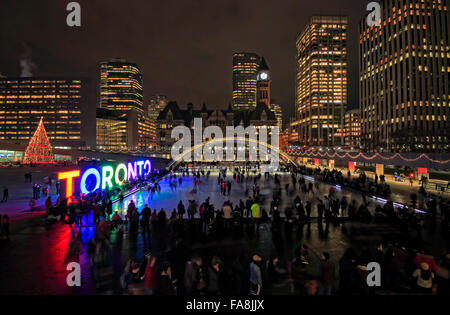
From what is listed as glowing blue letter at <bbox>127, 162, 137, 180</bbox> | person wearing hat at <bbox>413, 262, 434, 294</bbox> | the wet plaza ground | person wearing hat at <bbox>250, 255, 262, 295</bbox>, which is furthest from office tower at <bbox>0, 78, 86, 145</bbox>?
person wearing hat at <bbox>413, 262, 434, 294</bbox>

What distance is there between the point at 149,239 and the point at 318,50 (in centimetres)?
18126

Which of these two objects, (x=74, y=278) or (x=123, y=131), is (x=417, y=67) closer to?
(x=74, y=278)

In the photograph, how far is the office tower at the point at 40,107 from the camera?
12219 cm

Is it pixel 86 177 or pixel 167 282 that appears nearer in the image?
pixel 167 282

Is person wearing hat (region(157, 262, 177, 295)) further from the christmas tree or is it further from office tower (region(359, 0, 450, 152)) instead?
office tower (region(359, 0, 450, 152))

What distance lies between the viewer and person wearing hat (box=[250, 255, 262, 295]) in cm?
654

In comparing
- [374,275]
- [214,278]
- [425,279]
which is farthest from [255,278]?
[425,279]

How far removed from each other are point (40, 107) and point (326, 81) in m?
164

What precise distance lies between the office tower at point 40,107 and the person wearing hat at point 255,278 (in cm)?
13887

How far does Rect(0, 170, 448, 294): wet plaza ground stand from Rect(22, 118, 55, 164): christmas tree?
4134 cm

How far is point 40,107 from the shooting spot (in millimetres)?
123250

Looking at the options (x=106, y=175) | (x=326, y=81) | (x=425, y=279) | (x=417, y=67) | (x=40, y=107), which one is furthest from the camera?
(x=326, y=81)

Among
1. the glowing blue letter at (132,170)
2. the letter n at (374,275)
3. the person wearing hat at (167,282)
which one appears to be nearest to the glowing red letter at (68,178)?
the glowing blue letter at (132,170)

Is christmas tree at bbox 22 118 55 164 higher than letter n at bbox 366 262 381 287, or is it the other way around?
christmas tree at bbox 22 118 55 164
